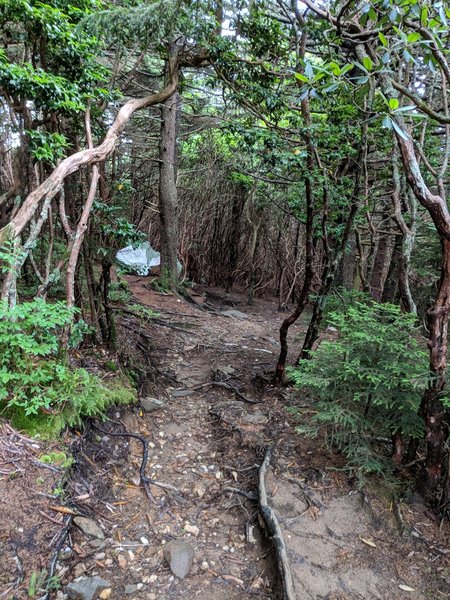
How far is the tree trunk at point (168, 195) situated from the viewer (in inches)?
287

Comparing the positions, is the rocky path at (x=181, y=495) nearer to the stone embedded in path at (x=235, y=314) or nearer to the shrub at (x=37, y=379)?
the shrub at (x=37, y=379)

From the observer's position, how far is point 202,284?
34.3ft

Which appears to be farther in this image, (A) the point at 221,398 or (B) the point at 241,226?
(B) the point at 241,226

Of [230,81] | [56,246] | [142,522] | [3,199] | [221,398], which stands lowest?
[142,522]

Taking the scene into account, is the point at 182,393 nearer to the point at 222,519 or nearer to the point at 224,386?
the point at 224,386

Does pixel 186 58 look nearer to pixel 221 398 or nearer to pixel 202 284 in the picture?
pixel 221 398

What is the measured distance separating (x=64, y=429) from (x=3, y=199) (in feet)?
7.29

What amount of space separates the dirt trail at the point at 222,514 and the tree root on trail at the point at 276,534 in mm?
68

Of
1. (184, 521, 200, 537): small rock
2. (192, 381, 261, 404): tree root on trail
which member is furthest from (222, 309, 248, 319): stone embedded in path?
(184, 521, 200, 537): small rock

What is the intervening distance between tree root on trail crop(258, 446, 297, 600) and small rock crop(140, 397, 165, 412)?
4.29 feet

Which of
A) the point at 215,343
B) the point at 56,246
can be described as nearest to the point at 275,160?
the point at 56,246

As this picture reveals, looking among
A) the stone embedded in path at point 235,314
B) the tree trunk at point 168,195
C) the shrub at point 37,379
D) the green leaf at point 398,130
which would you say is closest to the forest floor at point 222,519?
the shrub at point 37,379

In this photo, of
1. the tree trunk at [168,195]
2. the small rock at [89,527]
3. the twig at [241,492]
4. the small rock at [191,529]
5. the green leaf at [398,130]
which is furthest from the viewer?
the tree trunk at [168,195]

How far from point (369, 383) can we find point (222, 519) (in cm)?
137
